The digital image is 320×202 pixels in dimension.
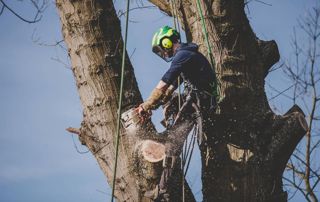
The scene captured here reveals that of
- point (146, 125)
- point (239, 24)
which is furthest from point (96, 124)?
point (239, 24)

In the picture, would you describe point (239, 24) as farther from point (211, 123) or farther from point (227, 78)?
point (211, 123)

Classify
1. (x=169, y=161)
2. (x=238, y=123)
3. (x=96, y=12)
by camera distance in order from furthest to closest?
1. (x=238, y=123)
2. (x=96, y=12)
3. (x=169, y=161)

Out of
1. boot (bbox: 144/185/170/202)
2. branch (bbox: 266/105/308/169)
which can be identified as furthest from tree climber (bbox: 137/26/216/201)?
branch (bbox: 266/105/308/169)

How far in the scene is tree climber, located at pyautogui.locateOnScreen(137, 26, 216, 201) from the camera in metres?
3.44

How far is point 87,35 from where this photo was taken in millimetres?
3262

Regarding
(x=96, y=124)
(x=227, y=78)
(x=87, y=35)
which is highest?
(x=87, y=35)

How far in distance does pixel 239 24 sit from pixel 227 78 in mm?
522

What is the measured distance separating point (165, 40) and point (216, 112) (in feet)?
2.63

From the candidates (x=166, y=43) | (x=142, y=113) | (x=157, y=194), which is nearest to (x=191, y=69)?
(x=166, y=43)

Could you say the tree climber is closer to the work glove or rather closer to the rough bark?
the work glove

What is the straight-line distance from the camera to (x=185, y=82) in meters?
3.80

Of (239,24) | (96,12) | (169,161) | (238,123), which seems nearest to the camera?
(169,161)

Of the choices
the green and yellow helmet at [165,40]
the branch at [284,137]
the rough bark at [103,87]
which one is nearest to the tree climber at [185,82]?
the green and yellow helmet at [165,40]

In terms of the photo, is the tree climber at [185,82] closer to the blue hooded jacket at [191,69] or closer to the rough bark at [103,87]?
the blue hooded jacket at [191,69]
